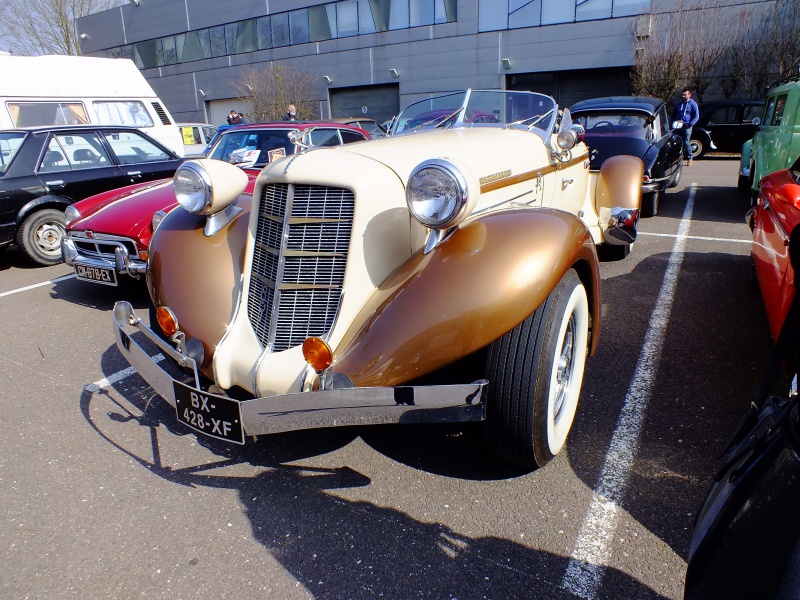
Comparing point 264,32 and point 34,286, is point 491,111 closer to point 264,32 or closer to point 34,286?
point 34,286

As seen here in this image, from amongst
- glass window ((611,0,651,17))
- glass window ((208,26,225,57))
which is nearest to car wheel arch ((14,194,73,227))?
glass window ((611,0,651,17))

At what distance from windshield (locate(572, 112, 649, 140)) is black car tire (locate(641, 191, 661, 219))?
0.99 meters

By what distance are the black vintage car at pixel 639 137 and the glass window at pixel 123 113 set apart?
7717 mm

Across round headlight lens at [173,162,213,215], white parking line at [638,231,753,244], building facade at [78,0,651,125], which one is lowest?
white parking line at [638,231,753,244]

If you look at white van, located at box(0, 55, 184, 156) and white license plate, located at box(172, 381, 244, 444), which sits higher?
white van, located at box(0, 55, 184, 156)

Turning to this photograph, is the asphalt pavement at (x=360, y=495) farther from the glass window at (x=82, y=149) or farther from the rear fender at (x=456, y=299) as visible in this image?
the glass window at (x=82, y=149)

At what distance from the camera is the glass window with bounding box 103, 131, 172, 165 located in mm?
7051

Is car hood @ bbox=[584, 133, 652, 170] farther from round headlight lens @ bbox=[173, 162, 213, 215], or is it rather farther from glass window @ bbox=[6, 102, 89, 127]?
glass window @ bbox=[6, 102, 89, 127]

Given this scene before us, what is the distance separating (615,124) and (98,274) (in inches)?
307

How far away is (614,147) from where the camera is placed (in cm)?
822

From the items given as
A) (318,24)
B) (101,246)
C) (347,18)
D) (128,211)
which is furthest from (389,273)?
(318,24)

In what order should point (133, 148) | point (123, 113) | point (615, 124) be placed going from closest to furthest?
point (133, 148) → point (615, 124) → point (123, 113)

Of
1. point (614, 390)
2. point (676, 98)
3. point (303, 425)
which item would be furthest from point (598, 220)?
point (676, 98)

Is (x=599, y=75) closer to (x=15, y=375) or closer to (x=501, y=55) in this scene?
(x=501, y=55)
